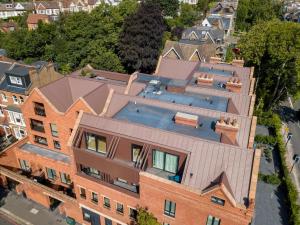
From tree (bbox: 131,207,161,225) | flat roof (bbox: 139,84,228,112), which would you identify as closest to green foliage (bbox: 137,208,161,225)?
tree (bbox: 131,207,161,225)

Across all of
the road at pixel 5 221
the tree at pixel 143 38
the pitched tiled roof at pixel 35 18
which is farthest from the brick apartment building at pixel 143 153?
the pitched tiled roof at pixel 35 18

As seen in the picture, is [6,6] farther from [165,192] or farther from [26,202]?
[165,192]

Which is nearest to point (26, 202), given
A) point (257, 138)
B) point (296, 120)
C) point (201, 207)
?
point (201, 207)

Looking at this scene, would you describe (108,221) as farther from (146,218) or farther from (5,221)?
(5,221)

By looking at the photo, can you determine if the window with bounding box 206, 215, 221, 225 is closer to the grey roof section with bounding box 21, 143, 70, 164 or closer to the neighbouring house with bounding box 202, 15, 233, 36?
the grey roof section with bounding box 21, 143, 70, 164

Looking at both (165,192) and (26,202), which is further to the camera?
(26,202)

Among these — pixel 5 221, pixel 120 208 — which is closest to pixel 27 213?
pixel 5 221

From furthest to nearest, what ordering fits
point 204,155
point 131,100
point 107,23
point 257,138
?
point 107,23 < point 257,138 < point 131,100 < point 204,155
